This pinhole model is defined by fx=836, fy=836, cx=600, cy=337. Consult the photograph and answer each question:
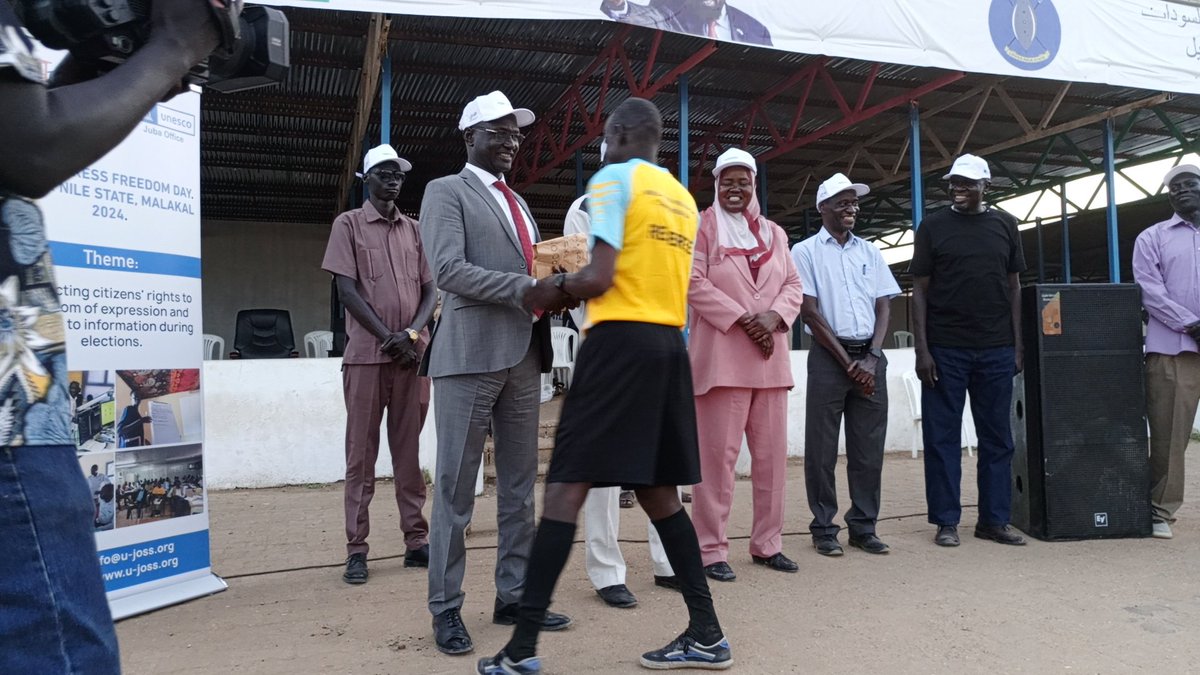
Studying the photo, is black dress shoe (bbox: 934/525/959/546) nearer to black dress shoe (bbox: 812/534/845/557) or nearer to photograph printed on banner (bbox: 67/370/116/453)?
A: black dress shoe (bbox: 812/534/845/557)

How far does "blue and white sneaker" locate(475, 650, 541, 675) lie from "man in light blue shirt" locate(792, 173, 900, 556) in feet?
7.63

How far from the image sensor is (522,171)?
14258 mm

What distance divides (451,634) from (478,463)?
61 centimetres

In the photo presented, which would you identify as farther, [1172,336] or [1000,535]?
[1172,336]

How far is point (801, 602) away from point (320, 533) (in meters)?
2.96

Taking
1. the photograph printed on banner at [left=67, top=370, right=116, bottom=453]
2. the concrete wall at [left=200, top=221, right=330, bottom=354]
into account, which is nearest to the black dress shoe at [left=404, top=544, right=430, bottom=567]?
the photograph printed on banner at [left=67, top=370, right=116, bottom=453]

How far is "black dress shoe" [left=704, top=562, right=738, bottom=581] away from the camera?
3.94 metres

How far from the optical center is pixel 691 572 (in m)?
2.75

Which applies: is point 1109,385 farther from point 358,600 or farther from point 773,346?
point 358,600

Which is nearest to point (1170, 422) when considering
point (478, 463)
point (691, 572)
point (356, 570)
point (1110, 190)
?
point (691, 572)

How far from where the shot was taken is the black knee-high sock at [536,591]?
2533mm

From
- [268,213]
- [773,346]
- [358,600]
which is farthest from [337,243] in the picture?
[268,213]

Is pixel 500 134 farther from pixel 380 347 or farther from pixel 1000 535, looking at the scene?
pixel 1000 535

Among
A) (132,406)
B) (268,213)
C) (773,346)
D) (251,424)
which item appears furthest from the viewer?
(268,213)
